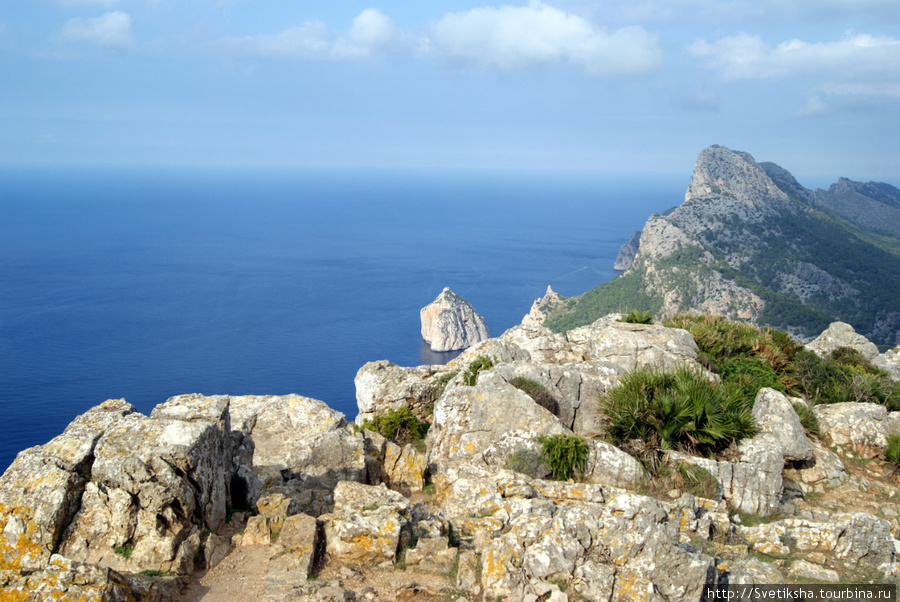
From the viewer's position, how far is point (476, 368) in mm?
14625

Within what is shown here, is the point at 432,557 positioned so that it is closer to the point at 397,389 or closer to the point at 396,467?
the point at 396,467

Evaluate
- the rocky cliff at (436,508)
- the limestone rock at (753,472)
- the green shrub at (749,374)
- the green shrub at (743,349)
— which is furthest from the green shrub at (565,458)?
the green shrub at (743,349)

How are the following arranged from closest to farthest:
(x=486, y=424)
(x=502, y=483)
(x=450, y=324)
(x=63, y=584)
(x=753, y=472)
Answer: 1. (x=63, y=584)
2. (x=502, y=483)
3. (x=753, y=472)
4. (x=486, y=424)
5. (x=450, y=324)

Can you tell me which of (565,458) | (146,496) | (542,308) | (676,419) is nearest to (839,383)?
(676,419)

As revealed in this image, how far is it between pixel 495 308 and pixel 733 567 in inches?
5947

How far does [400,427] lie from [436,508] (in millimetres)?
4209

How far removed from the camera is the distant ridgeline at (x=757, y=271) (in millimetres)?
96812

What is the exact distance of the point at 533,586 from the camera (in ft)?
22.4

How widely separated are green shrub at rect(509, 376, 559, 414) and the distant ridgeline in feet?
271

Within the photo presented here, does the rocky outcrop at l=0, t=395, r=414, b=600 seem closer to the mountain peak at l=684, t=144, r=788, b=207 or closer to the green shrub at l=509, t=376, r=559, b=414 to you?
the green shrub at l=509, t=376, r=559, b=414

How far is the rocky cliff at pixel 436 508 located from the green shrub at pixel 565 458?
0.52 feet

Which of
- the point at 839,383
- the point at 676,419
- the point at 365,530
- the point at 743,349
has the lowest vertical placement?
the point at 365,530

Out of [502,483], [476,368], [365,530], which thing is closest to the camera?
[365,530]

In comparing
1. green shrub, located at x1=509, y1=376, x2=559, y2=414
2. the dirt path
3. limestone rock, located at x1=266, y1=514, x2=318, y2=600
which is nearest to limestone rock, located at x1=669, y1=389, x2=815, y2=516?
green shrub, located at x1=509, y1=376, x2=559, y2=414
